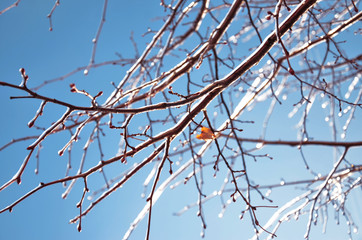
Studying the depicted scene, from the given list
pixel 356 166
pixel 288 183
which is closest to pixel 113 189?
pixel 288 183

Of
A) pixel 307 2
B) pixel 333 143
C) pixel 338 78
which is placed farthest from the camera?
pixel 338 78

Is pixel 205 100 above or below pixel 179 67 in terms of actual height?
below

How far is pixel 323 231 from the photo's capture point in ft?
7.30

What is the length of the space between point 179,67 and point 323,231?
158cm

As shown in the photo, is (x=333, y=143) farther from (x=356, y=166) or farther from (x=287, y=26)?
(x=287, y=26)

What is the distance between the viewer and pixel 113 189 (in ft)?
4.18

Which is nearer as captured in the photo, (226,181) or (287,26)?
(287,26)

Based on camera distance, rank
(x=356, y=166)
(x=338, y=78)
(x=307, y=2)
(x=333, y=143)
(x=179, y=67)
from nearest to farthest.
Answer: (x=307, y=2)
(x=179, y=67)
(x=333, y=143)
(x=356, y=166)
(x=338, y=78)

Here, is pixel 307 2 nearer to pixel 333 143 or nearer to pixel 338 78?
pixel 333 143

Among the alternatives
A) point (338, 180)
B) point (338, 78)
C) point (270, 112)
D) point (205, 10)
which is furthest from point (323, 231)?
point (205, 10)

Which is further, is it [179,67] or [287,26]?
[179,67]

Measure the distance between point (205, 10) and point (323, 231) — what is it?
1699 millimetres

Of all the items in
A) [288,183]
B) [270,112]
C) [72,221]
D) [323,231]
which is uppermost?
[270,112]

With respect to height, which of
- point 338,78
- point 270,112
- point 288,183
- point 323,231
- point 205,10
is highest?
point 338,78
